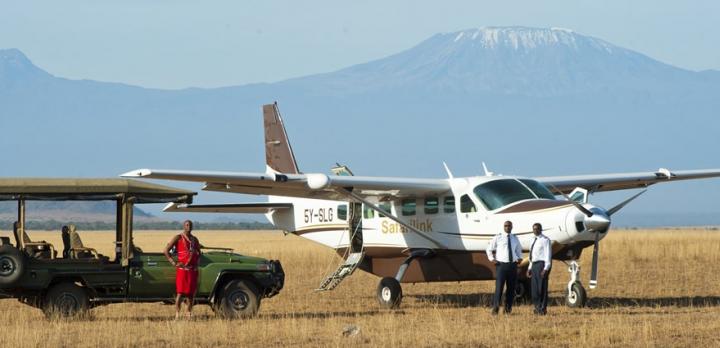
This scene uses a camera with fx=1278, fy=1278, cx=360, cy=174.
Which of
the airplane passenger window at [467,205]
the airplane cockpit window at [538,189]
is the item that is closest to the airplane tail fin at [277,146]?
the airplane passenger window at [467,205]

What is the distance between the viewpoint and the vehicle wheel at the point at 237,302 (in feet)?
61.9

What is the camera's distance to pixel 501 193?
868 inches

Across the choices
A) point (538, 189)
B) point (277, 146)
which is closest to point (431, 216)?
point (538, 189)

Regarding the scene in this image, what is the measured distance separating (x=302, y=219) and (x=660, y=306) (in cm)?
809

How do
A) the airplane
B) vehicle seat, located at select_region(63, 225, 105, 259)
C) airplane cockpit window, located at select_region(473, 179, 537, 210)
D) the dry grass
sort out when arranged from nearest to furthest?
the dry grass → vehicle seat, located at select_region(63, 225, 105, 259) → the airplane → airplane cockpit window, located at select_region(473, 179, 537, 210)

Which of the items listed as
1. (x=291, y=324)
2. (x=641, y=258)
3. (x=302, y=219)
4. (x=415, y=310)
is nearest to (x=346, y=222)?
(x=302, y=219)

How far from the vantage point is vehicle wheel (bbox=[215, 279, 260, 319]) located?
1886cm

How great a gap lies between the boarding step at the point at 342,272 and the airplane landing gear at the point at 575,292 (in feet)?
14.9

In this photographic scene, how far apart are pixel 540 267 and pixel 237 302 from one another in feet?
15.3

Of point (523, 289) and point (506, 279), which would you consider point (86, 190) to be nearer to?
point (506, 279)

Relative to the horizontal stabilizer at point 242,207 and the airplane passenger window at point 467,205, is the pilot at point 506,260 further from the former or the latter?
the horizontal stabilizer at point 242,207

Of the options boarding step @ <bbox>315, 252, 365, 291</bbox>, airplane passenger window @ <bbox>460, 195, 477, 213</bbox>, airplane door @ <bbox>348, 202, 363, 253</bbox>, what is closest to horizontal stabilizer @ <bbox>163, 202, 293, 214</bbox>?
airplane door @ <bbox>348, 202, 363, 253</bbox>

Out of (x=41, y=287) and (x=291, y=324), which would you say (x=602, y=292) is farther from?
(x=41, y=287)

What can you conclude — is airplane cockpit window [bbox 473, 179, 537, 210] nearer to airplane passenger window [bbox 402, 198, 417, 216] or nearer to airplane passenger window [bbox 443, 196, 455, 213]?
airplane passenger window [bbox 443, 196, 455, 213]
